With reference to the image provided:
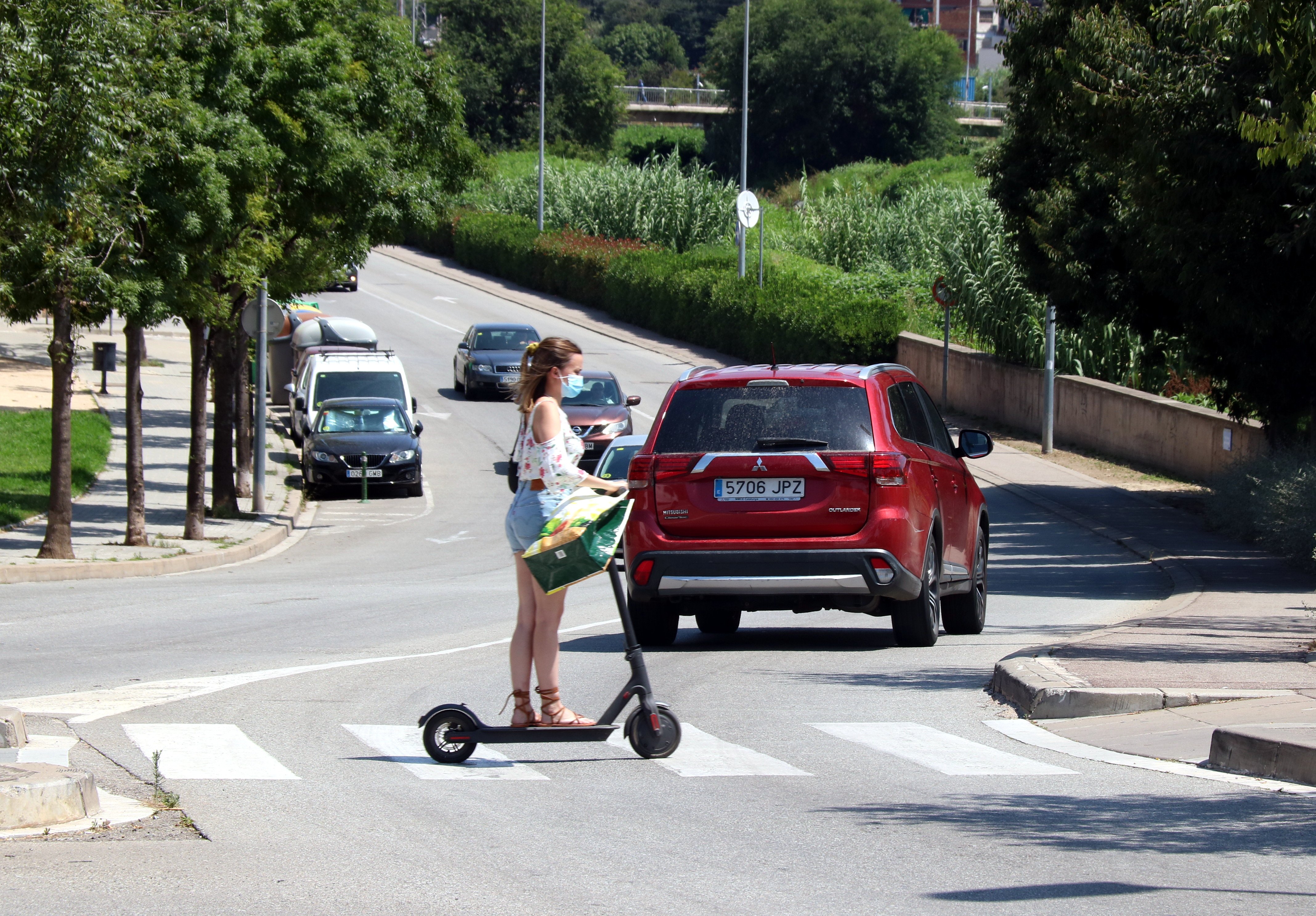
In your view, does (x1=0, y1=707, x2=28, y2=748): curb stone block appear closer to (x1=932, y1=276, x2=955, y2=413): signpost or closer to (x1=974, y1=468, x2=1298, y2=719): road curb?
(x1=974, y1=468, x2=1298, y2=719): road curb

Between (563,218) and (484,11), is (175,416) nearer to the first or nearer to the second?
(563,218)

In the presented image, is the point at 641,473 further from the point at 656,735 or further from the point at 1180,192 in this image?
the point at 1180,192

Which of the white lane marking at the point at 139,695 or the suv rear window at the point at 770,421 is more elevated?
the suv rear window at the point at 770,421

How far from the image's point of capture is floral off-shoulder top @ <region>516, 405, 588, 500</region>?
23.5ft

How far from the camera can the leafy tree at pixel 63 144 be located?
1556 centimetres

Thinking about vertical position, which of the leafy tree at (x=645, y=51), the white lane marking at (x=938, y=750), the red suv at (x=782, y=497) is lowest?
the white lane marking at (x=938, y=750)

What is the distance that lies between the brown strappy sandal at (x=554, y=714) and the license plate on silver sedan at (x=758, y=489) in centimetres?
368

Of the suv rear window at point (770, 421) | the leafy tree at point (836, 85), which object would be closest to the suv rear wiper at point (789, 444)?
the suv rear window at point (770, 421)

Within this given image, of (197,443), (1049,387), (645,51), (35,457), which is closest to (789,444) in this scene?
(197,443)

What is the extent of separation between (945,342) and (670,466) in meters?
26.2

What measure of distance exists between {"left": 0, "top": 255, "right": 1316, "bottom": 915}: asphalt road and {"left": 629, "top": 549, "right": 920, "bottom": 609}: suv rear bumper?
47cm

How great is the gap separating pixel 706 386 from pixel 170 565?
10.5 m

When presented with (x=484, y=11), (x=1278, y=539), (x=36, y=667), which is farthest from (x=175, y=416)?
(x=484, y=11)

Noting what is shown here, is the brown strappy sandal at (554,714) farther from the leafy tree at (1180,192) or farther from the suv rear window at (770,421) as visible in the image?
the leafy tree at (1180,192)
